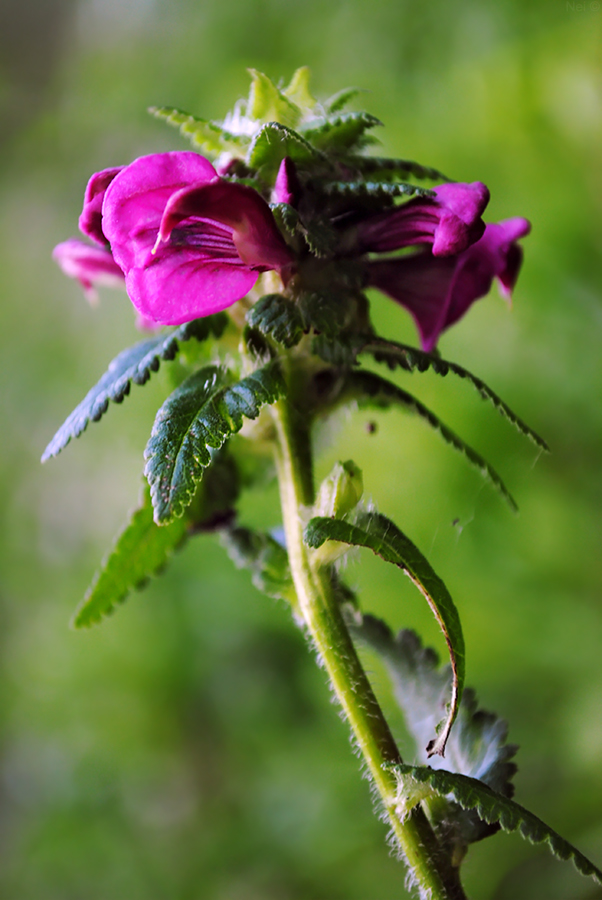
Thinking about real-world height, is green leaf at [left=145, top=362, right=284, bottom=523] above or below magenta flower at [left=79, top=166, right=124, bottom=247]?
below

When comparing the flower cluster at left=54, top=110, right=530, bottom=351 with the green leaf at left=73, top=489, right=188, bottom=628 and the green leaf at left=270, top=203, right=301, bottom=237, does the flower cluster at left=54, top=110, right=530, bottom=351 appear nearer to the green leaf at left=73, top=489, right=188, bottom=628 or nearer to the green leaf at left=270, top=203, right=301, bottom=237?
the green leaf at left=270, top=203, right=301, bottom=237

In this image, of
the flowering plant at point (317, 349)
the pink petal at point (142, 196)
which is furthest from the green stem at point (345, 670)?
the pink petal at point (142, 196)

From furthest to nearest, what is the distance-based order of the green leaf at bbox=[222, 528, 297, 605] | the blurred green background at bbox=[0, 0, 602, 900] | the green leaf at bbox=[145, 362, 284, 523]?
the blurred green background at bbox=[0, 0, 602, 900]
the green leaf at bbox=[222, 528, 297, 605]
the green leaf at bbox=[145, 362, 284, 523]

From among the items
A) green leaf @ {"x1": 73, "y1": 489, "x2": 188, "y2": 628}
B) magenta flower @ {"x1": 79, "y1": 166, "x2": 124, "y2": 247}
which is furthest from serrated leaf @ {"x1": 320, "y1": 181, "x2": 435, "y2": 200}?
green leaf @ {"x1": 73, "y1": 489, "x2": 188, "y2": 628}

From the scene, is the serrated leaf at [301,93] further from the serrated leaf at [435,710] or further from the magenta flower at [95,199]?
the serrated leaf at [435,710]

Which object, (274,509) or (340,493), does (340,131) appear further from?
(274,509)

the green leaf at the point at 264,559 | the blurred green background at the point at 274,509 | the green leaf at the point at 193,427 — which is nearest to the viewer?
the green leaf at the point at 193,427
